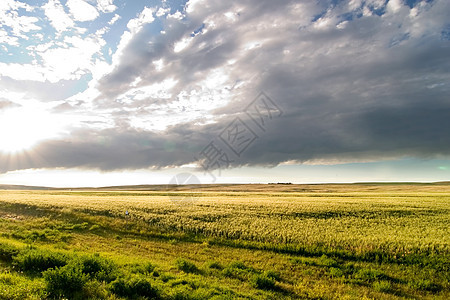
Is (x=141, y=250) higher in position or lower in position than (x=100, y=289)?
lower

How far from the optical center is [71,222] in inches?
965

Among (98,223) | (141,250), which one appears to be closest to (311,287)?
(141,250)

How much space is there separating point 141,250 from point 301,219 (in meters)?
14.8

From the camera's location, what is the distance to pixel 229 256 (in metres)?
14.6

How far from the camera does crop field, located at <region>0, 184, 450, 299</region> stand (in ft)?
27.6

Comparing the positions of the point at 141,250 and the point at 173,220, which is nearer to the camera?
the point at 141,250

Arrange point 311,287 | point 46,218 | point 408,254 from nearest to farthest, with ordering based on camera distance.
A: point 311,287, point 408,254, point 46,218

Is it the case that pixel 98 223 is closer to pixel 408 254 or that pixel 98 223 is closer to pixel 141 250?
pixel 141 250

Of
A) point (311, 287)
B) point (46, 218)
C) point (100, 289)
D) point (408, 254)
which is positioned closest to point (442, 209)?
point (408, 254)

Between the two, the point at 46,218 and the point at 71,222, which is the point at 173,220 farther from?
the point at 46,218

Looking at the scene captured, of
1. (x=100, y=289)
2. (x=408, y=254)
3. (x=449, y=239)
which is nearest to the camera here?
(x=100, y=289)

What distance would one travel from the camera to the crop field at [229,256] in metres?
8.42

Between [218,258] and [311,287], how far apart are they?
213 inches

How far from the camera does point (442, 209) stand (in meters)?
30.0
